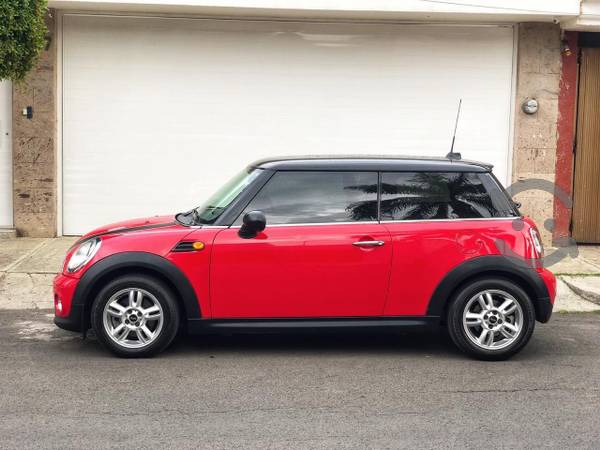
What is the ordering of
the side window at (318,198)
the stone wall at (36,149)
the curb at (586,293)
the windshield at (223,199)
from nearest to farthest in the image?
the side window at (318,198)
the windshield at (223,199)
the curb at (586,293)
the stone wall at (36,149)

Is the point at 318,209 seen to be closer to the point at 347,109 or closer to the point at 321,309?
the point at 321,309

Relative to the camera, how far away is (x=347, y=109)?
12086mm

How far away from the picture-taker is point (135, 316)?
657cm

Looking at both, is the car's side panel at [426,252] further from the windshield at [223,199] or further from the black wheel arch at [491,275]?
the windshield at [223,199]

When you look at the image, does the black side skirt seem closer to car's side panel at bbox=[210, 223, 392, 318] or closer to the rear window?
car's side panel at bbox=[210, 223, 392, 318]

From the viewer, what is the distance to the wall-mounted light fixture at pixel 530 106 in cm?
1191

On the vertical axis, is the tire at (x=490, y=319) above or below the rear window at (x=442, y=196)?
below

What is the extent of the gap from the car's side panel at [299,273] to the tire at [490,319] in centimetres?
63

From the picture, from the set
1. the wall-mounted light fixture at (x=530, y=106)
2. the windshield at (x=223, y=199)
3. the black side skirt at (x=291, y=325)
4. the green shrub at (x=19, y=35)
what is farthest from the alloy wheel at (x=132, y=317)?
the wall-mounted light fixture at (x=530, y=106)

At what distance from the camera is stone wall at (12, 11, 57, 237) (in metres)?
11.7

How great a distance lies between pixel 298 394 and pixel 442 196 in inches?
82.2

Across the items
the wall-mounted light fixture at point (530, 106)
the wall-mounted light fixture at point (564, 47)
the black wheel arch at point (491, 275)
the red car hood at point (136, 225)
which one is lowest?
the black wheel arch at point (491, 275)

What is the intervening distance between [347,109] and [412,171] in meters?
5.34

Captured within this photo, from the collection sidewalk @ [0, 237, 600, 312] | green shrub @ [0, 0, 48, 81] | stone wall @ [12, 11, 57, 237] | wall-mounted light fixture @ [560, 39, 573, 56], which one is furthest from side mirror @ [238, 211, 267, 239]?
wall-mounted light fixture @ [560, 39, 573, 56]
